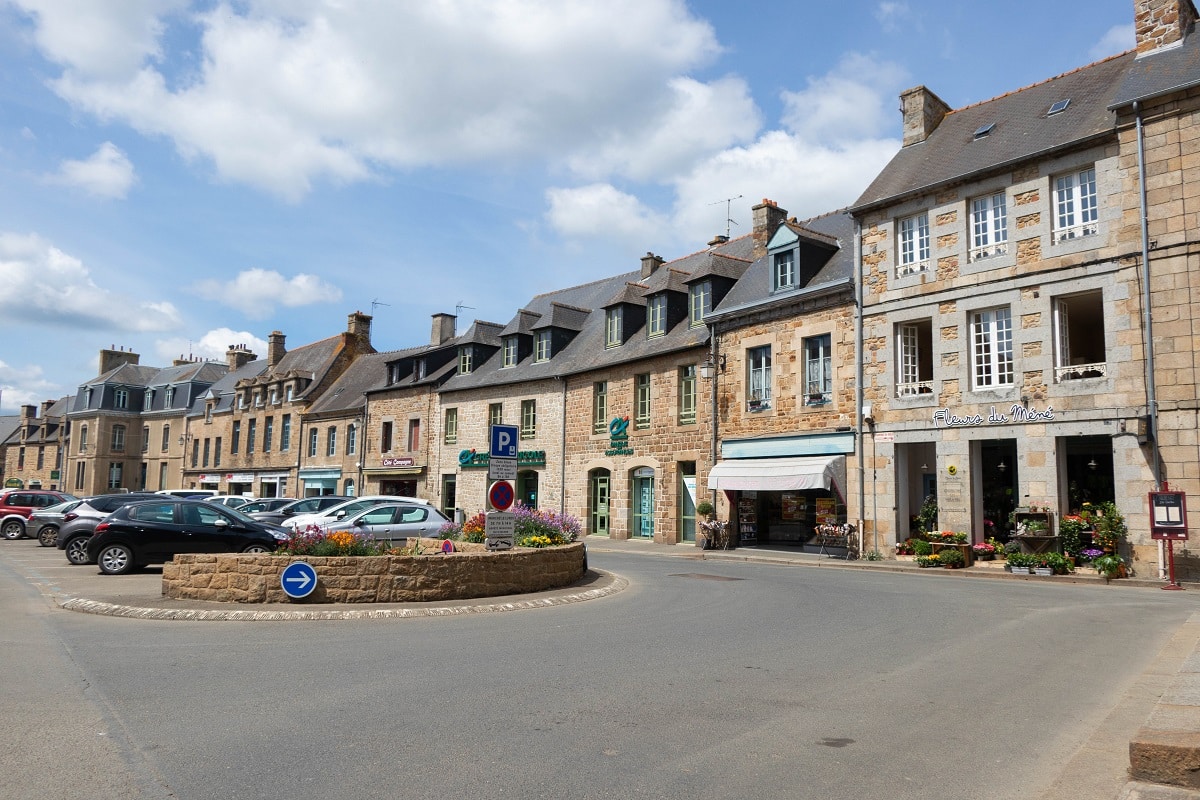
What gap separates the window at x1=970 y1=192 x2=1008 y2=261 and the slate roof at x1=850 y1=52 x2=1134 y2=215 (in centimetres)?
73

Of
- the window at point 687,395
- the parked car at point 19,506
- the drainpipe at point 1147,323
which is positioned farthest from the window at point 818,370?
the parked car at point 19,506

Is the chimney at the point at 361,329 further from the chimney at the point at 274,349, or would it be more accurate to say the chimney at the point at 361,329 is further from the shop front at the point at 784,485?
the shop front at the point at 784,485

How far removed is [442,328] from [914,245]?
24833 millimetres

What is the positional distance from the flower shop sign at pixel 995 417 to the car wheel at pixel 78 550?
18.5 metres

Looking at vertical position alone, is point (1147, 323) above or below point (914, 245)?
below

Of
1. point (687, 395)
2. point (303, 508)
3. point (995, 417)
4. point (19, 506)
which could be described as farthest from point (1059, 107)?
point (19, 506)

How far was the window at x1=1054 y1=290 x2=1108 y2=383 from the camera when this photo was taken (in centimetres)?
1722

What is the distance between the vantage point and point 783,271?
2359cm

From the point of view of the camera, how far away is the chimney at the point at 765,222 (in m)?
27.3

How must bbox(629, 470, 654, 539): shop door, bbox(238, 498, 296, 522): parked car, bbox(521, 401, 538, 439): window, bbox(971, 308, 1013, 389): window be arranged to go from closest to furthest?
bbox(971, 308, 1013, 389): window
bbox(238, 498, 296, 522): parked car
bbox(629, 470, 654, 539): shop door
bbox(521, 401, 538, 439): window

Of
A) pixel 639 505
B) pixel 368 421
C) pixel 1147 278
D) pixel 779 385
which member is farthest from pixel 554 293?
pixel 1147 278

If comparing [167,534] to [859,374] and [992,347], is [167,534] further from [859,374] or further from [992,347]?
[992,347]

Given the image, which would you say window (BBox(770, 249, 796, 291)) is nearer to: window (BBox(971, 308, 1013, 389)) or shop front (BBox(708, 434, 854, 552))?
shop front (BBox(708, 434, 854, 552))

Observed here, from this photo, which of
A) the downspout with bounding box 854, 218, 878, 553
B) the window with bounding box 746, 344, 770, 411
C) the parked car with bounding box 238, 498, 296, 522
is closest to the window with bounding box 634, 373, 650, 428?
the window with bounding box 746, 344, 770, 411
